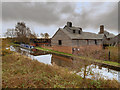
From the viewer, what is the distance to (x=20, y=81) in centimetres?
427

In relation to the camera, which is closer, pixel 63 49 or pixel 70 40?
pixel 70 40

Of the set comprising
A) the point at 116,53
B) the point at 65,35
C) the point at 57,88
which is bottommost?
the point at 57,88

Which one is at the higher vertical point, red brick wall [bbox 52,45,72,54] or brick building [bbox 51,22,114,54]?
brick building [bbox 51,22,114,54]

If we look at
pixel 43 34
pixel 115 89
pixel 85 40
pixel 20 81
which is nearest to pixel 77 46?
pixel 85 40

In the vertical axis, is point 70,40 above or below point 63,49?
above

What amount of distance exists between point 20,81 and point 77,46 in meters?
13.1

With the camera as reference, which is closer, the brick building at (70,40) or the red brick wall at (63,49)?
the brick building at (70,40)

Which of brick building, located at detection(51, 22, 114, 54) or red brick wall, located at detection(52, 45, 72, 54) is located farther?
Answer: red brick wall, located at detection(52, 45, 72, 54)

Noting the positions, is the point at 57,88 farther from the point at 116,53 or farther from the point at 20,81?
the point at 116,53

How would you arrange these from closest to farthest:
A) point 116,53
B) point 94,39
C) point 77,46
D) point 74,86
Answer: point 74,86 → point 116,53 → point 77,46 → point 94,39

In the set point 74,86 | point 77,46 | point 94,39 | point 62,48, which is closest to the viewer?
point 74,86

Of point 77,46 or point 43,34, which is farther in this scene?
point 43,34

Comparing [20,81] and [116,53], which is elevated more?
[116,53]

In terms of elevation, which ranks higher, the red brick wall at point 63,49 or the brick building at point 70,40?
the brick building at point 70,40
